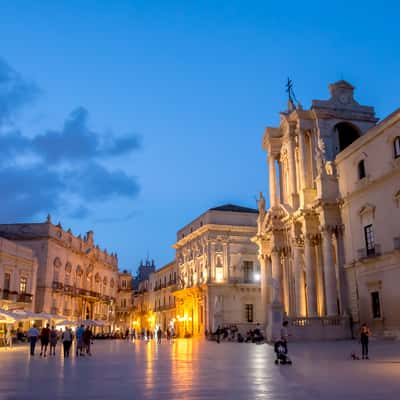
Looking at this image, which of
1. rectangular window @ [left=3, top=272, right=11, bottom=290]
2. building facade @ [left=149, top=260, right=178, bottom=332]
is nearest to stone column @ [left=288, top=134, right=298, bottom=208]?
rectangular window @ [left=3, top=272, right=11, bottom=290]

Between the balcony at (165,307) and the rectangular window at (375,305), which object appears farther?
the balcony at (165,307)

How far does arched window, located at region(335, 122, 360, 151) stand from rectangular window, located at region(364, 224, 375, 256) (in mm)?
9951

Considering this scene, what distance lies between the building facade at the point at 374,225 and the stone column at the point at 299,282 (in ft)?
15.5

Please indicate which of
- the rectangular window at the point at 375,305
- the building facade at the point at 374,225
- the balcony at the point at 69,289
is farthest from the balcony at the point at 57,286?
the rectangular window at the point at 375,305

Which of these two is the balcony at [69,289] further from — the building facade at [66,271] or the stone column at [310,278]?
the stone column at [310,278]

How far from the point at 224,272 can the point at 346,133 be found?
75.6 feet

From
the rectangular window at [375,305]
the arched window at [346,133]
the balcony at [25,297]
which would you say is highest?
the arched window at [346,133]

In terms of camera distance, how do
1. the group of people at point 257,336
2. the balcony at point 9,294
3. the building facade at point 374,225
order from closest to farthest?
the group of people at point 257,336
the building facade at point 374,225
the balcony at point 9,294

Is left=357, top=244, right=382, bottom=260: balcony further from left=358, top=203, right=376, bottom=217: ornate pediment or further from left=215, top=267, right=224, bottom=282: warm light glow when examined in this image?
left=215, top=267, right=224, bottom=282: warm light glow

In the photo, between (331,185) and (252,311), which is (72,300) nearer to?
(252,311)

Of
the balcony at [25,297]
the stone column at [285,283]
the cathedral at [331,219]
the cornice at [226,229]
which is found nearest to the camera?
the cathedral at [331,219]

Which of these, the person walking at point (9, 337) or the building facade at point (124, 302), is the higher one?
the building facade at point (124, 302)

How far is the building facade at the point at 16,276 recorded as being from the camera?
41.7 meters

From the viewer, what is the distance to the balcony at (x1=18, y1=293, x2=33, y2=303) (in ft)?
144
